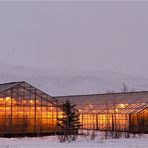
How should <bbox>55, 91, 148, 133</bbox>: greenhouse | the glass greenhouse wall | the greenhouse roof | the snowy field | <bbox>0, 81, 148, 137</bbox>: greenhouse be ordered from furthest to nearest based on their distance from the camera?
the greenhouse roof, <bbox>55, 91, 148, 133</bbox>: greenhouse, <bbox>0, 81, 148, 137</bbox>: greenhouse, the glass greenhouse wall, the snowy field

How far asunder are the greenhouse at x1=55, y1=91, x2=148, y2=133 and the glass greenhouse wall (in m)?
6.36

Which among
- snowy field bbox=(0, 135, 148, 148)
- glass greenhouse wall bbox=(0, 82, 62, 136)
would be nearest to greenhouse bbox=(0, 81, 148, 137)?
glass greenhouse wall bbox=(0, 82, 62, 136)

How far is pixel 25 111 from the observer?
130ft

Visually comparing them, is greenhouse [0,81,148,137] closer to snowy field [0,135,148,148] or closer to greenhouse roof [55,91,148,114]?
greenhouse roof [55,91,148,114]

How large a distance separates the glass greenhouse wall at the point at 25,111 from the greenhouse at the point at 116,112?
636cm

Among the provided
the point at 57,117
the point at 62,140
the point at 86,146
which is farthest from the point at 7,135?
the point at 86,146

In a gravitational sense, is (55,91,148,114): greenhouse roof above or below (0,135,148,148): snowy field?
above

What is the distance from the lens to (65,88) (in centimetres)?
17975

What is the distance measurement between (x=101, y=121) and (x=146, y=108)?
23.7ft

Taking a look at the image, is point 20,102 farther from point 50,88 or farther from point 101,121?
point 50,88

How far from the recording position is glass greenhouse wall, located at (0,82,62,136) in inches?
1517

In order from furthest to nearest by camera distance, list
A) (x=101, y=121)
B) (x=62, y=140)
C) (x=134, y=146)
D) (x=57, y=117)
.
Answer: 1. (x=101, y=121)
2. (x=57, y=117)
3. (x=62, y=140)
4. (x=134, y=146)

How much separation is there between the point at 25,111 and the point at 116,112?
38.5 feet

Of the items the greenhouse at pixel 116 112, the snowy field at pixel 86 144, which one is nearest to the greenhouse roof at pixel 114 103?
the greenhouse at pixel 116 112
